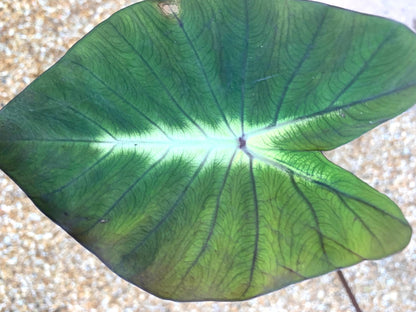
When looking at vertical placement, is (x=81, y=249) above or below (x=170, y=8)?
below

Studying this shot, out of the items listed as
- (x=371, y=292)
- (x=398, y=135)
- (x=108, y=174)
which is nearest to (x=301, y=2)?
(x=108, y=174)

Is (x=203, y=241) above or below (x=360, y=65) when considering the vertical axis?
below

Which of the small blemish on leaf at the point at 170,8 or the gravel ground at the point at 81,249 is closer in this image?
the small blemish on leaf at the point at 170,8

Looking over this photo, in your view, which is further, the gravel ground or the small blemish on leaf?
the gravel ground

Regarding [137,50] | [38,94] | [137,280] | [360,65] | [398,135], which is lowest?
[137,280]

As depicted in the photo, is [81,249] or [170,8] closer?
[170,8]

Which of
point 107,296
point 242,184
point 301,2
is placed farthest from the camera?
point 107,296

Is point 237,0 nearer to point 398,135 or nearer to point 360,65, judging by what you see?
point 360,65

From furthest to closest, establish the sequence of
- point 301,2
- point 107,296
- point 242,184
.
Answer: point 107,296 → point 242,184 → point 301,2
